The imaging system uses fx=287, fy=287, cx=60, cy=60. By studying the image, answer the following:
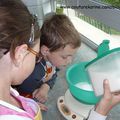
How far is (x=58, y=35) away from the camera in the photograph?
1.09 metres

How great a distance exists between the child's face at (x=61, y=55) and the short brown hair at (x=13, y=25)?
495mm

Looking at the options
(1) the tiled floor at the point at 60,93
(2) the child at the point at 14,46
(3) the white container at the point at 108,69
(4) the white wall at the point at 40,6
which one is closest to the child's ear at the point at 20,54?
(2) the child at the point at 14,46

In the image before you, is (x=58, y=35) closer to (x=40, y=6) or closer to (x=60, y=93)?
(x=60, y=93)

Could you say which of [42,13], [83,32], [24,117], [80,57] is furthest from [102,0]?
[24,117]

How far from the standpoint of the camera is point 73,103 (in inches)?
45.0

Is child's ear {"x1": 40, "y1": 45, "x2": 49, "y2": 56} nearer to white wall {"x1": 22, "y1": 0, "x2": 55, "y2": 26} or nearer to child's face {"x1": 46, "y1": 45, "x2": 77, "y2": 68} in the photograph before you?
child's face {"x1": 46, "y1": 45, "x2": 77, "y2": 68}

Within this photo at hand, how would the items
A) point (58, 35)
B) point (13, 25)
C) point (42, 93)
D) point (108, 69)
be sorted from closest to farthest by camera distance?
point (13, 25) → point (108, 69) → point (58, 35) → point (42, 93)

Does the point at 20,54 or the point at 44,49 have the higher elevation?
the point at 20,54

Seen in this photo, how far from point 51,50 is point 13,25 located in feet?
1.79

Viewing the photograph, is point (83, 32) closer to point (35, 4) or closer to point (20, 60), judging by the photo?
point (35, 4)

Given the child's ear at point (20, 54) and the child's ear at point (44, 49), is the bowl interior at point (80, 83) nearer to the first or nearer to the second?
the child's ear at point (44, 49)

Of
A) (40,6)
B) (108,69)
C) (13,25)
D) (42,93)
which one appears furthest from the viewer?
(40,6)

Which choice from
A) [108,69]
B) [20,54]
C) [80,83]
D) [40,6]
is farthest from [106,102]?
[40,6]

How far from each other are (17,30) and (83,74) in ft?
2.30
